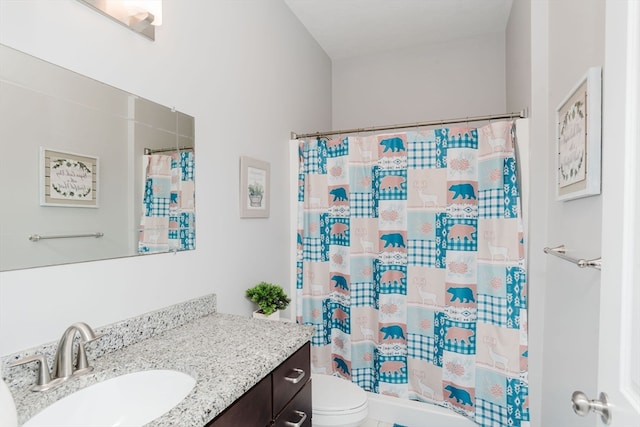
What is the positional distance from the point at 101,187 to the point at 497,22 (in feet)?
9.46

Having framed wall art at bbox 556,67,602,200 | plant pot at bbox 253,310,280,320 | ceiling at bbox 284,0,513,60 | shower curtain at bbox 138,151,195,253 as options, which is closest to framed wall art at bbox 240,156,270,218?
shower curtain at bbox 138,151,195,253

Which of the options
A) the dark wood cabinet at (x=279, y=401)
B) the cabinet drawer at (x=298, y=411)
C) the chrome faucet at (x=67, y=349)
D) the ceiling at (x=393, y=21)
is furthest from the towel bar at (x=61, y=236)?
the ceiling at (x=393, y=21)

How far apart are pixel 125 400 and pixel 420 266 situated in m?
1.61

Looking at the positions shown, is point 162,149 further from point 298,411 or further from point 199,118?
point 298,411

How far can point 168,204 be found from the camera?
141 cm

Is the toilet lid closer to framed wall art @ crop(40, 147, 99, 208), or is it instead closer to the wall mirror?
the wall mirror

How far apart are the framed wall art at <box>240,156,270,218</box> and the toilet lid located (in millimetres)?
980

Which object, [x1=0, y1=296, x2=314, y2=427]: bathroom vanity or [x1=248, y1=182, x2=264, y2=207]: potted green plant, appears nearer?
[x1=0, y1=296, x2=314, y2=427]: bathroom vanity

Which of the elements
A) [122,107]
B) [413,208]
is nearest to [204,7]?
[122,107]

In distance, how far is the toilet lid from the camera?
1.66 metres

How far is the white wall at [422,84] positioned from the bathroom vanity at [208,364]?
2.30 metres

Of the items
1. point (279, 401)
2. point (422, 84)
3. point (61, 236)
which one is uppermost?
point (422, 84)

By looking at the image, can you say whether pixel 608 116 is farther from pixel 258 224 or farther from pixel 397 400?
pixel 397 400

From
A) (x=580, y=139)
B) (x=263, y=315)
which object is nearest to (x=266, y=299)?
(x=263, y=315)
